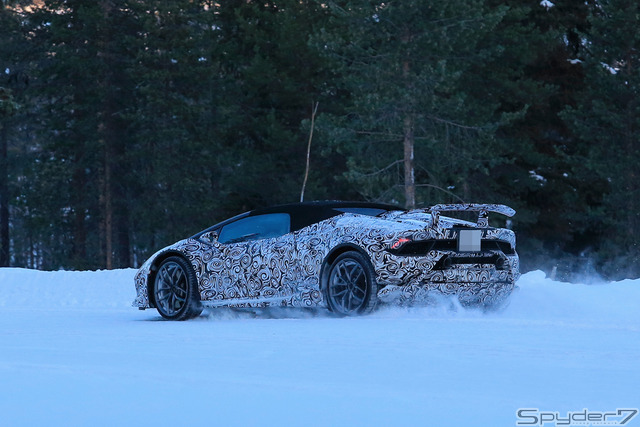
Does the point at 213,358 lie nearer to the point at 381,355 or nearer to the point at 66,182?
the point at 381,355

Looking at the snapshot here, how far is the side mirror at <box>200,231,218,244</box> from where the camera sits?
12.3 metres

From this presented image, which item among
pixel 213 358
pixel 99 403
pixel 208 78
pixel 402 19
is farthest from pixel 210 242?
pixel 208 78

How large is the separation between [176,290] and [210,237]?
715 millimetres

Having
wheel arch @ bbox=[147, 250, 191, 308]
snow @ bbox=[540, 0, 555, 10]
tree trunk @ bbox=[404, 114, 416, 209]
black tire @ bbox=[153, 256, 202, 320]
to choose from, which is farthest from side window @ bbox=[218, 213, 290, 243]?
snow @ bbox=[540, 0, 555, 10]

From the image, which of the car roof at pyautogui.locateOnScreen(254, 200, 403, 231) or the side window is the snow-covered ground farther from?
the car roof at pyautogui.locateOnScreen(254, 200, 403, 231)

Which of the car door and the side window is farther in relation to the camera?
the side window

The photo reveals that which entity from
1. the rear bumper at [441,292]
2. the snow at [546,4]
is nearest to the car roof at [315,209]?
the rear bumper at [441,292]

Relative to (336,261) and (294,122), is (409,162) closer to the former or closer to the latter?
(294,122)

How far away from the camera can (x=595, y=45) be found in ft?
143

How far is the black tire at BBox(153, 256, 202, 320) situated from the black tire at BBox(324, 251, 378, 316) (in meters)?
1.88

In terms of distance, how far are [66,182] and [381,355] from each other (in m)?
49.5

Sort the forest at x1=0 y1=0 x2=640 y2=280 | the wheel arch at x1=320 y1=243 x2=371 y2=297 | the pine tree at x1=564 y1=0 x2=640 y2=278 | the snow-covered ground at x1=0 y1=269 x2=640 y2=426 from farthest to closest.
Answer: the pine tree at x1=564 y1=0 x2=640 y2=278
the forest at x1=0 y1=0 x2=640 y2=280
the wheel arch at x1=320 y1=243 x2=371 y2=297
the snow-covered ground at x1=0 y1=269 x2=640 y2=426

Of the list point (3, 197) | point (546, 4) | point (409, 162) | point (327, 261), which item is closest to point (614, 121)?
point (546, 4)

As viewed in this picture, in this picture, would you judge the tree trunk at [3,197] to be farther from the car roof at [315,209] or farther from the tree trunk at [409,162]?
the car roof at [315,209]
